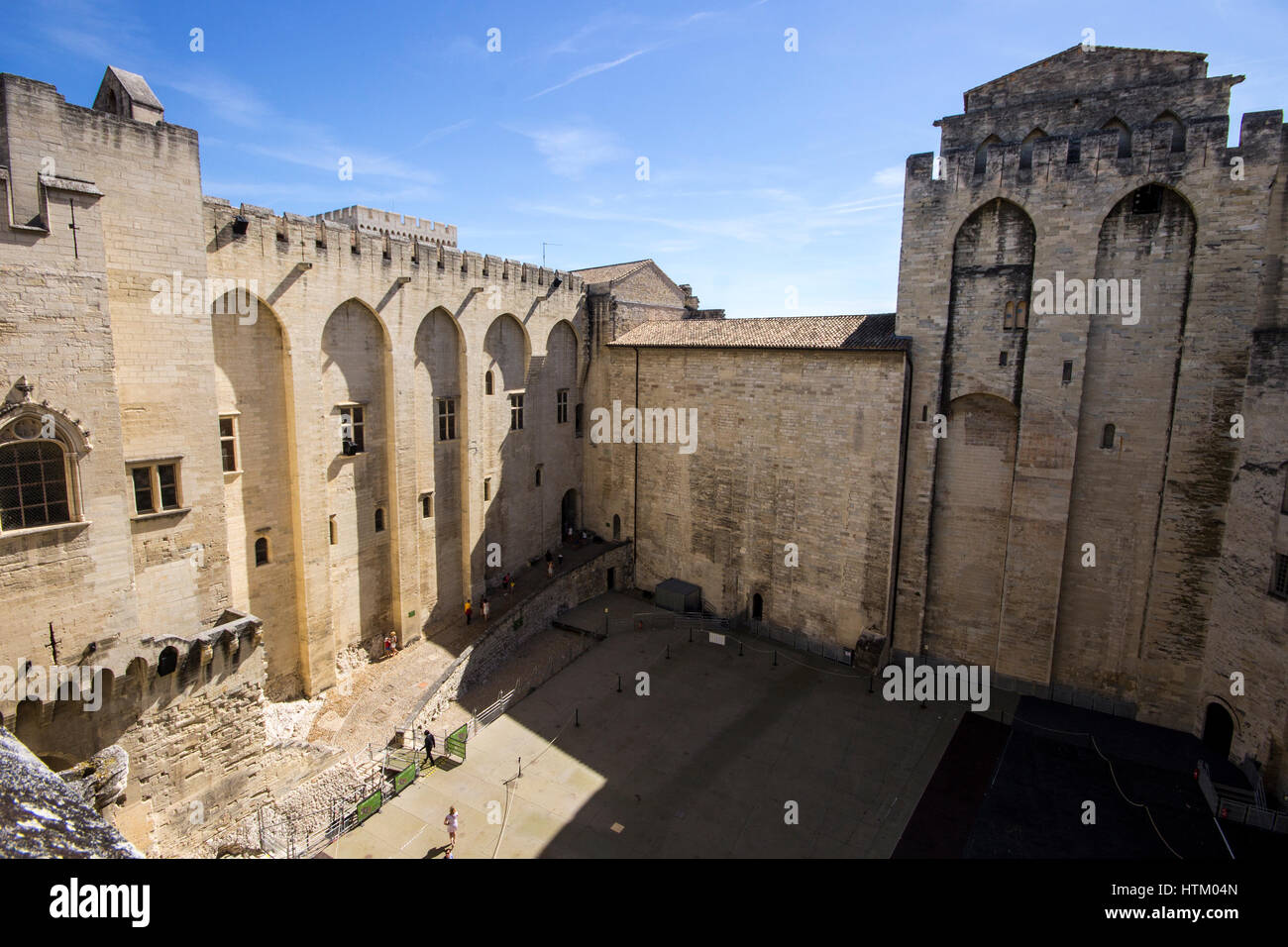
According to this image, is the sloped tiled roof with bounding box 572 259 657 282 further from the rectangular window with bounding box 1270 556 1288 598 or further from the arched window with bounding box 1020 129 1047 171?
the rectangular window with bounding box 1270 556 1288 598

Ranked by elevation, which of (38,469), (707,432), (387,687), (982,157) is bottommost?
(387,687)

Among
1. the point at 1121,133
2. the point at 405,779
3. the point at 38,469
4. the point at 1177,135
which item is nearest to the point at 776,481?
the point at 1121,133

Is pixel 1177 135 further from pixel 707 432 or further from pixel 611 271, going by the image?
pixel 611 271

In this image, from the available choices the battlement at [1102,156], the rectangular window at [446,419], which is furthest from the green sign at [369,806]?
the battlement at [1102,156]

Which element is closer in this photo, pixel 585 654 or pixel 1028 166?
pixel 1028 166

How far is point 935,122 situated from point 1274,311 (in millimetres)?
10543

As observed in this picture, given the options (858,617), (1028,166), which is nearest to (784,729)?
(858,617)

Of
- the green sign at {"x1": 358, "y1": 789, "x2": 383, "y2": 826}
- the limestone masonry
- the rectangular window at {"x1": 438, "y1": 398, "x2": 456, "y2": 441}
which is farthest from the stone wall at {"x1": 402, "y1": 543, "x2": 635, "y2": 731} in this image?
the rectangular window at {"x1": 438, "y1": 398, "x2": 456, "y2": 441}

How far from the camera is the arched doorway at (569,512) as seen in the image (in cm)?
3041

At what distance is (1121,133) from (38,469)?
83.7ft

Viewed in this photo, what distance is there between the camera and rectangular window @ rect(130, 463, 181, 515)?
13.9 meters

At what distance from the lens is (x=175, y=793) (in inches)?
539

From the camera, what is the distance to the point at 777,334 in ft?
80.8

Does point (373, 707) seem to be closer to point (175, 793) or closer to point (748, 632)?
point (175, 793)
